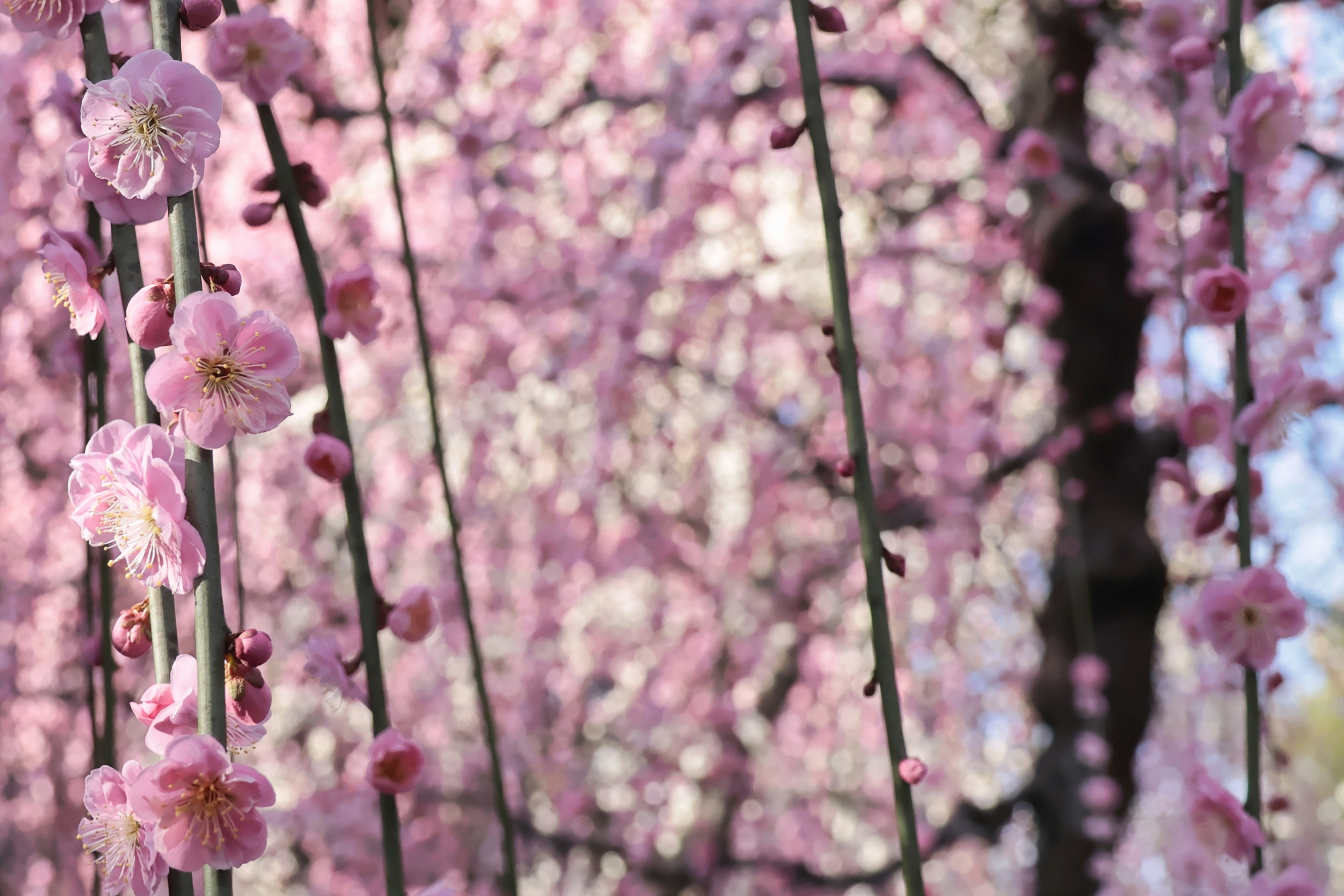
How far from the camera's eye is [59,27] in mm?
969

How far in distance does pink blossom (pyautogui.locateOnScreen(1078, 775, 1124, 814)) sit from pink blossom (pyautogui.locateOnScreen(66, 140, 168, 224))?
3639mm

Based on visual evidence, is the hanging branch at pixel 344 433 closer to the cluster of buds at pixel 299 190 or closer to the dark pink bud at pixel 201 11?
the cluster of buds at pixel 299 190

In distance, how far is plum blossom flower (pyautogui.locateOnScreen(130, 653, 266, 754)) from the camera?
82 cm

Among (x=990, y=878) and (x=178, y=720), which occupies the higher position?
(x=178, y=720)

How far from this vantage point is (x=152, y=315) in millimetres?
828

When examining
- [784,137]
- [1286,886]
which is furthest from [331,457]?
[1286,886]

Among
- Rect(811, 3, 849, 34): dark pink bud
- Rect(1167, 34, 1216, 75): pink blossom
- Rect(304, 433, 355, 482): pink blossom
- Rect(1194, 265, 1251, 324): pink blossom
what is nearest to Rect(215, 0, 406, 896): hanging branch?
Rect(304, 433, 355, 482): pink blossom

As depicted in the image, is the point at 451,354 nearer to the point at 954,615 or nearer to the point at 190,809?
the point at 954,615

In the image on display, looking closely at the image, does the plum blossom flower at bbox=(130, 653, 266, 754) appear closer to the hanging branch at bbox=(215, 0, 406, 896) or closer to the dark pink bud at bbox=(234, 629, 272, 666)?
the dark pink bud at bbox=(234, 629, 272, 666)

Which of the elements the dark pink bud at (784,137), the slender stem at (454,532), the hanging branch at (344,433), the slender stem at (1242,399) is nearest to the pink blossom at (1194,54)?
the slender stem at (1242,399)

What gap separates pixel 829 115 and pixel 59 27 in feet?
15.1

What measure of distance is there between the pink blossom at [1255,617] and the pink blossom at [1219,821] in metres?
0.15

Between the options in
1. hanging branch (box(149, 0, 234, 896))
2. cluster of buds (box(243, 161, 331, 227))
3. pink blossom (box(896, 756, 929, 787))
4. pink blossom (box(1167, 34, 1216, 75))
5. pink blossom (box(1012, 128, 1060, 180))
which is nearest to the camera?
hanging branch (box(149, 0, 234, 896))

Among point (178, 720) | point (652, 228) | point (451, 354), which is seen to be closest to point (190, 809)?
point (178, 720)
